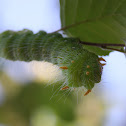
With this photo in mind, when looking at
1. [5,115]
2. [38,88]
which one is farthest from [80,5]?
[5,115]

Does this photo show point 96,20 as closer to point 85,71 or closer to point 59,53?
point 59,53

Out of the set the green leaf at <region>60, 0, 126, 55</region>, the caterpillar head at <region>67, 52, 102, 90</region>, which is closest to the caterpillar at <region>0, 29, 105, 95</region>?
the caterpillar head at <region>67, 52, 102, 90</region>

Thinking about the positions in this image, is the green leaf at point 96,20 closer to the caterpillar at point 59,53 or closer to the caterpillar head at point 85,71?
the caterpillar at point 59,53

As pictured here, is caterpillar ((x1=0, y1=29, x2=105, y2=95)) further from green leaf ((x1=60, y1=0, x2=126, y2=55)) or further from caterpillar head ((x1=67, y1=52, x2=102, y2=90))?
green leaf ((x1=60, y1=0, x2=126, y2=55))

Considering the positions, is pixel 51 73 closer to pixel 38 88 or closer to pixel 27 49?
pixel 27 49

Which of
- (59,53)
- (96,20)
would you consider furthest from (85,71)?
(96,20)
